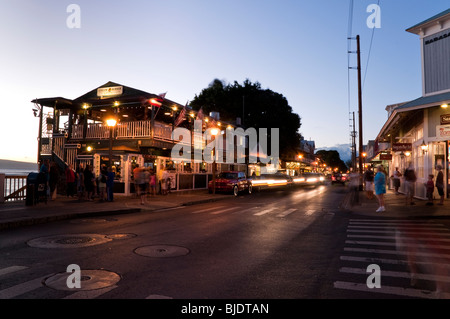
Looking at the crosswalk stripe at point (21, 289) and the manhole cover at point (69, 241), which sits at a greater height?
the crosswalk stripe at point (21, 289)

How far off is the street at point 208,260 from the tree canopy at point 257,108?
36.5 metres

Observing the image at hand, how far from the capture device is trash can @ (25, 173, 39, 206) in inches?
526

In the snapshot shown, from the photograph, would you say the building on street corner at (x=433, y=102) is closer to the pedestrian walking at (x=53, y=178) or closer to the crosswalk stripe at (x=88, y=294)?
the crosswalk stripe at (x=88, y=294)

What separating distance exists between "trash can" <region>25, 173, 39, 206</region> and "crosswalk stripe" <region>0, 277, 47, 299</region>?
10163 millimetres

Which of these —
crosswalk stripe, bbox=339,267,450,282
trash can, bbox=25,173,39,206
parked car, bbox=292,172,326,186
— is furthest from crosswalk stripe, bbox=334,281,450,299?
parked car, bbox=292,172,326,186

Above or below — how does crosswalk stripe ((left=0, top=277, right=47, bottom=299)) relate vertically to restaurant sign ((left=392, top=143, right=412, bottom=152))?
below

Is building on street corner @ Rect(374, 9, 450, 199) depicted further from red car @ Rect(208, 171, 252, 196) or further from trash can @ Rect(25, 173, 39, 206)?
trash can @ Rect(25, 173, 39, 206)

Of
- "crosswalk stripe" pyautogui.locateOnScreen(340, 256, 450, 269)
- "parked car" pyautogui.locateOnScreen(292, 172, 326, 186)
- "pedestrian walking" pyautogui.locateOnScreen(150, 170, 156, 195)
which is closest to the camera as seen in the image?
"crosswalk stripe" pyautogui.locateOnScreen(340, 256, 450, 269)

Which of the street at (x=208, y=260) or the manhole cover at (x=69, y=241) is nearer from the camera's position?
the street at (x=208, y=260)

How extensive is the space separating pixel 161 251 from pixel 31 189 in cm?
961

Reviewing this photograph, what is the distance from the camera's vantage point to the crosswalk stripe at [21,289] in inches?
159

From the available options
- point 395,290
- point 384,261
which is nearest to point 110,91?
point 384,261

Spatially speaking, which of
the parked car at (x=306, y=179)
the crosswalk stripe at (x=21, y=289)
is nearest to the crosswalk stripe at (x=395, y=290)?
the crosswalk stripe at (x=21, y=289)

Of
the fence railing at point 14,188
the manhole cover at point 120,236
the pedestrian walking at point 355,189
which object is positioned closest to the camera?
the manhole cover at point 120,236
